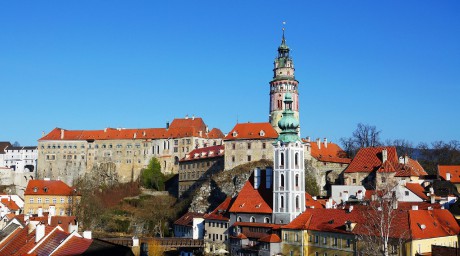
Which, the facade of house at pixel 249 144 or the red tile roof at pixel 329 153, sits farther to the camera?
the red tile roof at pixel 329 153

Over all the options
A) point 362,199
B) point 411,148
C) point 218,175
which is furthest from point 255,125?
point 411,148

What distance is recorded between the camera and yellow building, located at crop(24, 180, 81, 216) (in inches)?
3191

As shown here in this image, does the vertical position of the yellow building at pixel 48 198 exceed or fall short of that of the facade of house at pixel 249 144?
it falls short

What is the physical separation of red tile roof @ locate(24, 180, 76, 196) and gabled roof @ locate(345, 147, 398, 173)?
3914 cm

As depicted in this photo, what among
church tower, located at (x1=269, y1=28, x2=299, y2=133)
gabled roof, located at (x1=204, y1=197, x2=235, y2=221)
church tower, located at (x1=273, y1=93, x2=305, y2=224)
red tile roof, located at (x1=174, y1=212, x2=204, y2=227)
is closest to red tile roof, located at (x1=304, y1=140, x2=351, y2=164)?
church tower, located at (x1=269, y1=28, x2=299, y2=133)

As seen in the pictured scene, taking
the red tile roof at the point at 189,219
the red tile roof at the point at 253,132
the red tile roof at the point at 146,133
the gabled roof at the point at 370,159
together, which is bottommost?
the red tile roof at the point at 189,219

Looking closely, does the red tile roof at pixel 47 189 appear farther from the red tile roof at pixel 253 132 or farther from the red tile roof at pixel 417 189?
the red tile roof at pixel 417 189

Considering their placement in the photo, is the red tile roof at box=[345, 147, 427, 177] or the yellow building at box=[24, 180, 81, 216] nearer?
the red tile roof at box=[345, 147, 427, 177]

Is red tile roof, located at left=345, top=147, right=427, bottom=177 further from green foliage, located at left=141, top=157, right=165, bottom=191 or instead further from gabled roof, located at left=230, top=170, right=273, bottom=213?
green foliage, located at left=141, top=157, right=165, bottom=191

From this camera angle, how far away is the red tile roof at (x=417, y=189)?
59.3 meters

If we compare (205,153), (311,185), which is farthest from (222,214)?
(205,153)

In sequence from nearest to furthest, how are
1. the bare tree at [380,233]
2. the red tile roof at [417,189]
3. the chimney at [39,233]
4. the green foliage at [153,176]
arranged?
Answer: the chimney at [39,233], the bare tree at [380,233], the red tile roof at [417,189], the green foliage at [153,176]

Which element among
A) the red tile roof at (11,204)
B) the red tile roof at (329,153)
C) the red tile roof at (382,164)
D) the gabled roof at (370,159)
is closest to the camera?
the red tile roof at (382,164)

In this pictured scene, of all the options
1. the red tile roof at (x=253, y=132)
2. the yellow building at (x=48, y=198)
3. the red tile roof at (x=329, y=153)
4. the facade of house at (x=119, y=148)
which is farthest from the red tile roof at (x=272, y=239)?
the facade of house at (x=119, y=148)
